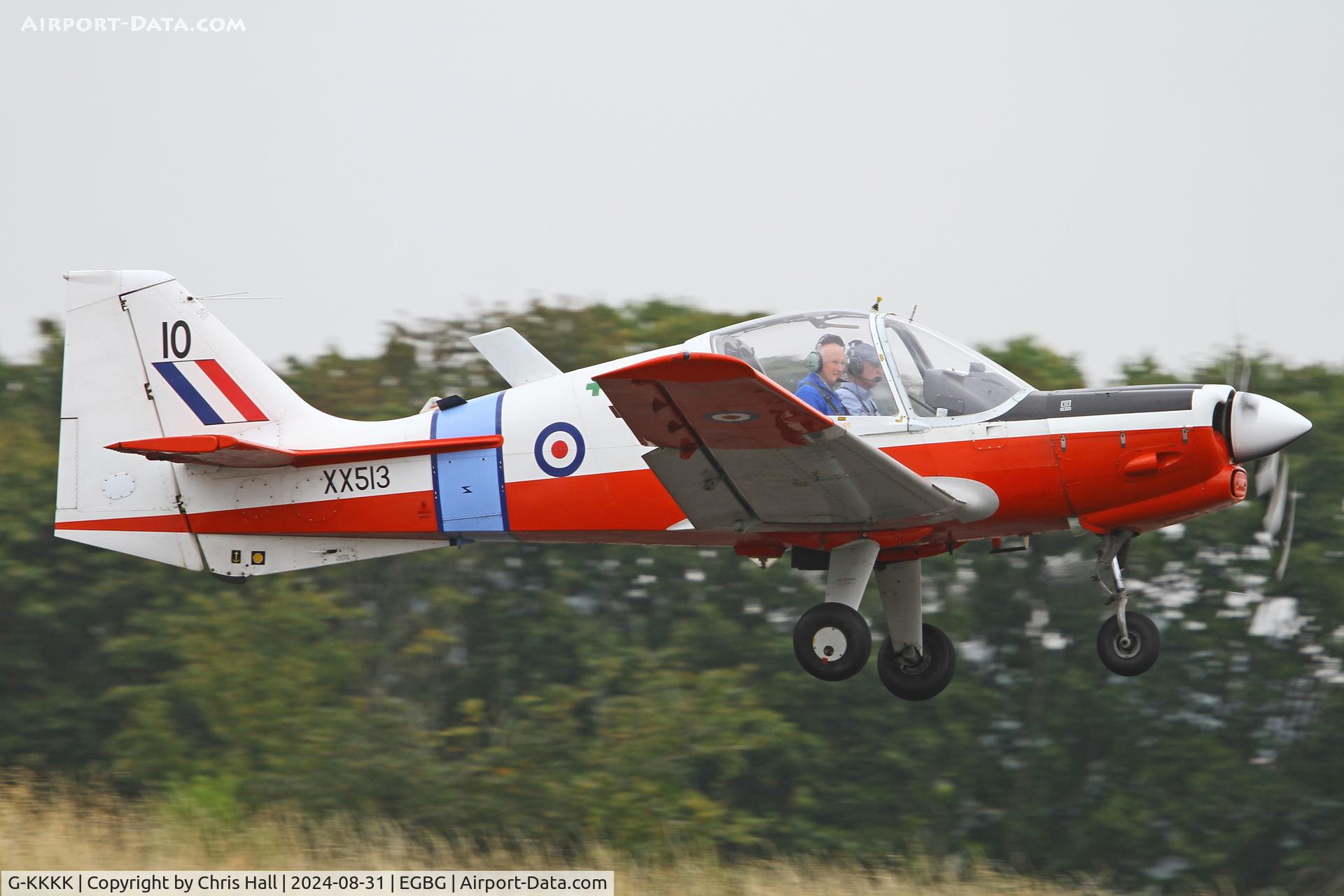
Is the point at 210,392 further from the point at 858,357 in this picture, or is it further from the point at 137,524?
the point at 858,357

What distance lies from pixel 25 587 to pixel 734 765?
12838mm

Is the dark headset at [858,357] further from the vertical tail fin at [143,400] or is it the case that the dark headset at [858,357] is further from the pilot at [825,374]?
the vertical tail fin at [143,400]

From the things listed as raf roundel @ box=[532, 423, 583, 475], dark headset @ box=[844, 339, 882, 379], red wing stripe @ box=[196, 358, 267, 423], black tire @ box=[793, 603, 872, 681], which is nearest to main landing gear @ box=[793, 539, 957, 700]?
black tire @ box=[793, 603, 872, 681]

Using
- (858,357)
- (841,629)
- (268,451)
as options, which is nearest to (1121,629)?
(841,629)

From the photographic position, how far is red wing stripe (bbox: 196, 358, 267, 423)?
10.4m

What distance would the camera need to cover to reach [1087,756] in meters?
25.1

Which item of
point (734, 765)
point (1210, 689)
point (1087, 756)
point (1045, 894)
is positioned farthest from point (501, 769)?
point (1210, 689)

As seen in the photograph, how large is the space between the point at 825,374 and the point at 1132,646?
2608mm

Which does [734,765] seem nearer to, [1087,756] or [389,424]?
[1087,756]

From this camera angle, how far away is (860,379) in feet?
29.2

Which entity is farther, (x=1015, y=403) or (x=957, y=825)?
(x=957, y=825)

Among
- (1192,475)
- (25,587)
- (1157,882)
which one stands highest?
(1192,475)

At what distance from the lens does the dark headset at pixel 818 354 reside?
350 inches

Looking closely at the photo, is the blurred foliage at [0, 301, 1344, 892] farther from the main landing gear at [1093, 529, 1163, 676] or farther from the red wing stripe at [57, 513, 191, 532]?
the main landing gear at [1093, 529, 1163, 676]
